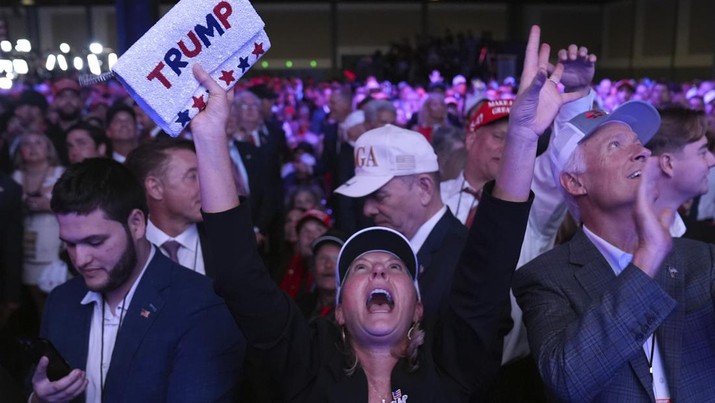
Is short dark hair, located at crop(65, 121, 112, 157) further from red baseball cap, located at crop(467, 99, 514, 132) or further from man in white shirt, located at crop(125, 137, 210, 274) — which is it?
red baseball cap, located at crop(467, 99, 514, 132)

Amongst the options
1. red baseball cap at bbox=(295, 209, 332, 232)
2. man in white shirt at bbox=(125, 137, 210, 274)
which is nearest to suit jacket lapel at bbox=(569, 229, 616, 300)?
man in white shirt at bbox=(125, 137, 210, 274)

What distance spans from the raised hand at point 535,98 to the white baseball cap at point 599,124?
388 millimetres

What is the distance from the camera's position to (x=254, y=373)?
264cm

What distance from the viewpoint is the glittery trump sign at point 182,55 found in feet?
6.53

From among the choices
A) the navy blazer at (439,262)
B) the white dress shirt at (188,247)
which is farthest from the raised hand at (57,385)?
the white dress shirt at (188,247)

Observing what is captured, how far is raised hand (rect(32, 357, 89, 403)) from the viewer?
87.7 inches

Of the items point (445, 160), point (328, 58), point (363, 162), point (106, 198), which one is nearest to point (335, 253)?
point (363, 162)

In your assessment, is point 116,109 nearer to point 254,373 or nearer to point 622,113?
point 254,373

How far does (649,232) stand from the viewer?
6.17ft

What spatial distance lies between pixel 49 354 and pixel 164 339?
31 cm

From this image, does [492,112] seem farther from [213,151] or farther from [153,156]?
[213,151]

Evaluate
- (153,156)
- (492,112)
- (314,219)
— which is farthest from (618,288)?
(314,219)

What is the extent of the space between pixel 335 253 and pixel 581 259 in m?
1.77

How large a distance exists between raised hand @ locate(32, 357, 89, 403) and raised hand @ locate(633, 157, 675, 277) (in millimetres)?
1483
